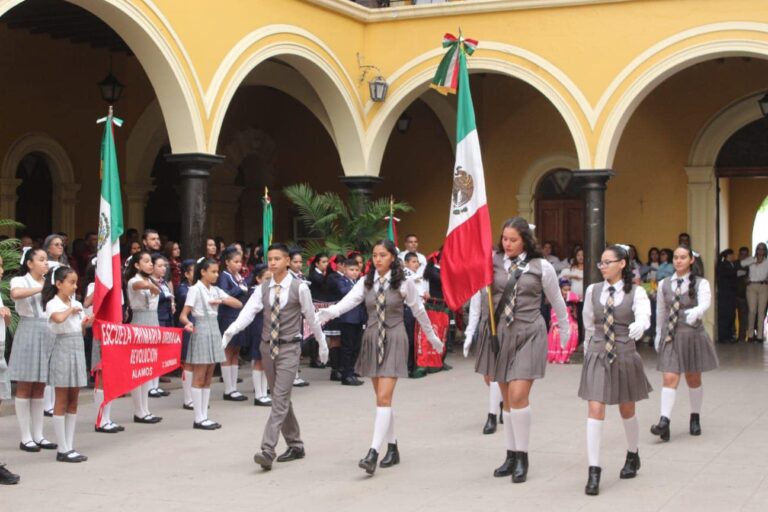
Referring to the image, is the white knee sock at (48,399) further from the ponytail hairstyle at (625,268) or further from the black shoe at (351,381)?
the ponytail hairstyle at (625,268)

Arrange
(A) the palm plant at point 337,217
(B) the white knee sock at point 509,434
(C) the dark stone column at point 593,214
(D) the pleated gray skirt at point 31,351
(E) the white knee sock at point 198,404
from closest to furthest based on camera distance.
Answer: (B) the white knee sock at point 509,434, (D) the pleated gray skirt at point 31,351, (E) the white knee sock at point 198,404, (C) the dark stone column at point 593,214, (A) the palm plant at point 337,217

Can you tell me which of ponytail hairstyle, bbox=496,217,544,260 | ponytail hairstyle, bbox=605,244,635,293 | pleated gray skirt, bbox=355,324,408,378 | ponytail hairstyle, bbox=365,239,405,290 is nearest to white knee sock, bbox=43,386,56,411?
pleated gray skirt, bbox=355,324,408,378

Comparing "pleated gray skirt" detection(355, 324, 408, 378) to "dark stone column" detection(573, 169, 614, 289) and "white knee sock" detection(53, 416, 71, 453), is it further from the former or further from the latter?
"dark stone column" detection(573, 169, 614, 289)

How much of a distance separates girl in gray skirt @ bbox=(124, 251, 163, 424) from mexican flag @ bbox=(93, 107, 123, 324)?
2.93 ft

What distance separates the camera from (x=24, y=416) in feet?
29.1

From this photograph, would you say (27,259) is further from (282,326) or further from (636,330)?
(636,330)

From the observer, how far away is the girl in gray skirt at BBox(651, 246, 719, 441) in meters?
9.38

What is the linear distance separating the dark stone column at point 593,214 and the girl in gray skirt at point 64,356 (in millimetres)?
8663

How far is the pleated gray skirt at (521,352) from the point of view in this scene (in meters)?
7.61

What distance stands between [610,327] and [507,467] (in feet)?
3.97

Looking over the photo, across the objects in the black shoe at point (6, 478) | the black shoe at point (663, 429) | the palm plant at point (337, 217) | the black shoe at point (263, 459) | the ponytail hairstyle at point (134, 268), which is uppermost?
the palm plant at point (337, 217)

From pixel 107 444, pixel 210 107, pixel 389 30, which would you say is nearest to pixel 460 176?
pixel 107 444

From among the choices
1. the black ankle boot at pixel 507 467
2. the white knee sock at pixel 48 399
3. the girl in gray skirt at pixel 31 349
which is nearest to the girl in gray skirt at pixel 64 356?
the girl in gray skirt at pixel 31 349

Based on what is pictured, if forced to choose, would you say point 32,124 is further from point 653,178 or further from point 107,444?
point 653,178
